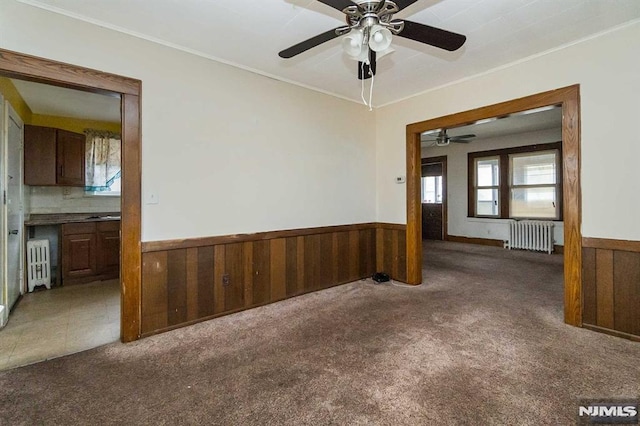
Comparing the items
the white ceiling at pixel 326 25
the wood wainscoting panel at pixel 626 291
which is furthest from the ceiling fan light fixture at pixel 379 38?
the wood wainscoting panel at pixel 626 291

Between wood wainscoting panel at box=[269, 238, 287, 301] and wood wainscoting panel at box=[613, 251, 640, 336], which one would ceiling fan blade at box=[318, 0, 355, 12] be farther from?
wood wainscoting panel at box=[613, 251, 640, 336]

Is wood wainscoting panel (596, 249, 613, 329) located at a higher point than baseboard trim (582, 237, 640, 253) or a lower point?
lower

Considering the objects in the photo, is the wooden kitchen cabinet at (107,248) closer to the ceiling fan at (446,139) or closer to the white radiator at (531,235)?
the ceiling fan at (446,139)

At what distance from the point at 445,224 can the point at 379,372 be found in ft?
23.0

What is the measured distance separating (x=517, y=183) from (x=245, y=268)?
22.2ft

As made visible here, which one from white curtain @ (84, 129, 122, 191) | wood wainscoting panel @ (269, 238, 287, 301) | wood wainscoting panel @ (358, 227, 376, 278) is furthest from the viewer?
white curtain @ (84, 129, 122, 191)

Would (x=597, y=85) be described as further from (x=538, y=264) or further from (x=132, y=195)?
(x=132, y=195)

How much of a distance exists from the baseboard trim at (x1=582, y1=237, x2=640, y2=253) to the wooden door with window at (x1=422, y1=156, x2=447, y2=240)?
5700mm

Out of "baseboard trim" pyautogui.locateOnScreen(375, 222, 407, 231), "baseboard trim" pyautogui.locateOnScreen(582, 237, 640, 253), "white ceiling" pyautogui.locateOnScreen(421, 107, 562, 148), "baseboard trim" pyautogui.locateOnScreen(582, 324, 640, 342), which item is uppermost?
"white ceiling" pyautogui.locateOnScreen(421, 107, 562, 148)

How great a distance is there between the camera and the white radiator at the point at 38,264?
156 inches

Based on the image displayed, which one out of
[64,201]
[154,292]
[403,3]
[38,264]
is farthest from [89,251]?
[403,3]

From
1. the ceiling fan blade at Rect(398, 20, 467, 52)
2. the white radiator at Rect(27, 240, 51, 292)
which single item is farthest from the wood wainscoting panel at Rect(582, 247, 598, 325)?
A: the white radiator at Rect(27, 240, 51, 292)

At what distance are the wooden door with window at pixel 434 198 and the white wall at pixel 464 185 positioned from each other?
13 cm

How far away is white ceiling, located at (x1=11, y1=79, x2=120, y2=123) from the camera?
3.65 metres
